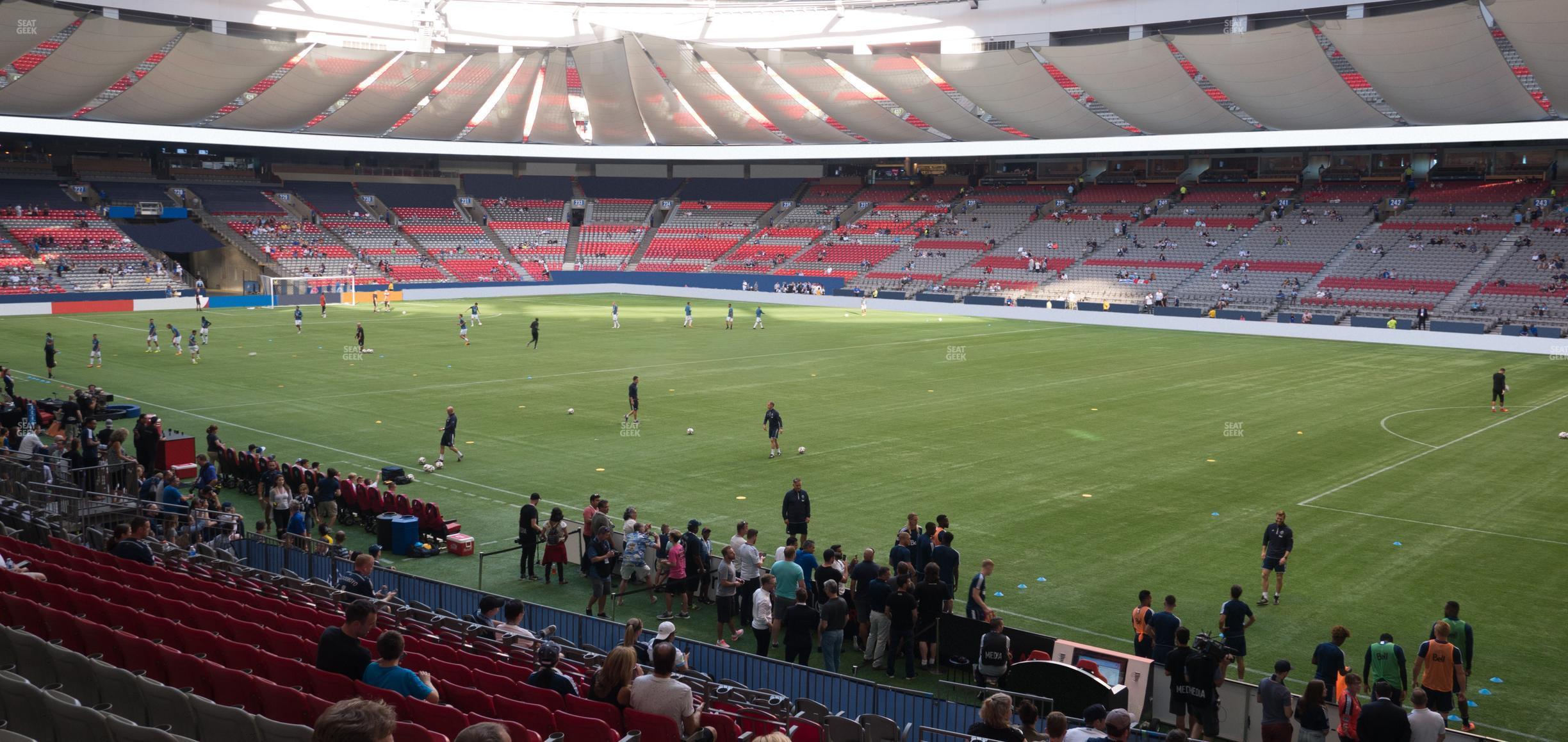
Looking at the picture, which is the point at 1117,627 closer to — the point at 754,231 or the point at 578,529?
the point at 578,529

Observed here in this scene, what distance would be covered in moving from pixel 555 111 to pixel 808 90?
22.3 meters

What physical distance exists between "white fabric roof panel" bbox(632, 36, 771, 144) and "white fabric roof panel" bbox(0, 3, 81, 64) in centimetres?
3772

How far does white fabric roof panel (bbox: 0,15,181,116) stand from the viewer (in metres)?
68.0

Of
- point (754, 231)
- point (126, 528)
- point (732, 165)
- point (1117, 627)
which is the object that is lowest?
point (1117, 627)

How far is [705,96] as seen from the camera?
8944 centimetres

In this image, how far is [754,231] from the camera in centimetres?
9731

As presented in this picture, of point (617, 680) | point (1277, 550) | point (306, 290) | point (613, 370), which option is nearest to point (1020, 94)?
point (613, 370)

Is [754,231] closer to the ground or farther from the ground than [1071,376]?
farther from the ground

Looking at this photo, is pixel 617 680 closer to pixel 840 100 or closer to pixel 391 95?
pixel 840 100

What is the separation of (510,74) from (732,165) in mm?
23149

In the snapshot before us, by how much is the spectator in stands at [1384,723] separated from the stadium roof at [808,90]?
58.3 m

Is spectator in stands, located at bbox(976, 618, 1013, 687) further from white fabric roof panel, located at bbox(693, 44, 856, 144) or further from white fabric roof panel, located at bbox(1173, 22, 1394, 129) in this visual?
white fabric roof panel, located at bbox(693, 44, 856, 144)

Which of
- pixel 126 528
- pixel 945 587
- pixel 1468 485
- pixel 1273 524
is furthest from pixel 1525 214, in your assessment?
pixel 126 528

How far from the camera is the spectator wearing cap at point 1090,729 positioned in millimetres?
8836
